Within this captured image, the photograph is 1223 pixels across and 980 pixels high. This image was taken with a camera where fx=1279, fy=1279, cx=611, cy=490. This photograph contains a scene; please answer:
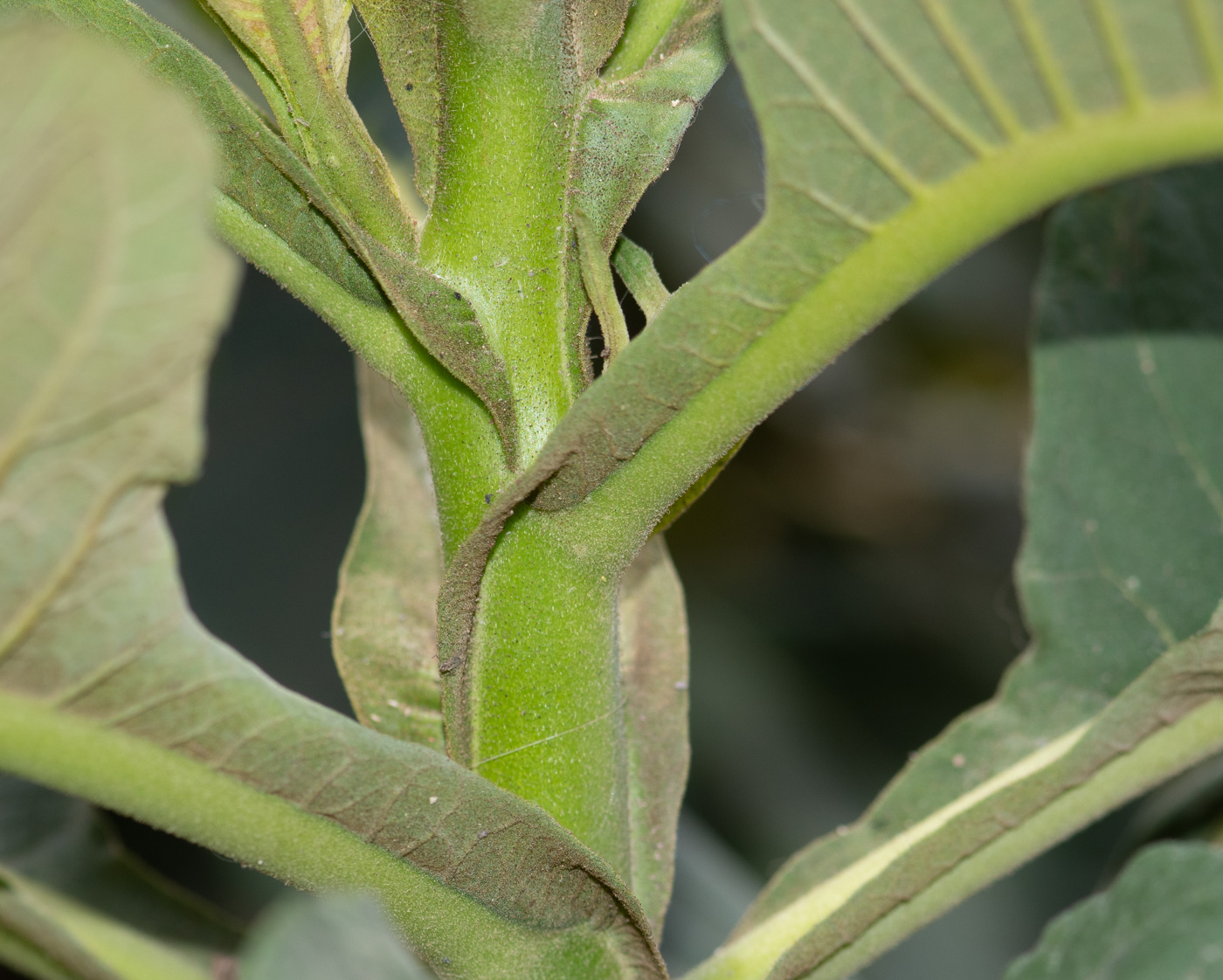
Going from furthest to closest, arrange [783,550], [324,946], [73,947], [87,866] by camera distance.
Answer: [783,550] < [87,866] < [73,947] < [324,946]

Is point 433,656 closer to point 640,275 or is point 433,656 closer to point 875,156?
point 640,275

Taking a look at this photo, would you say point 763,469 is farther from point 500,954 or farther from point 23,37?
point 23,37

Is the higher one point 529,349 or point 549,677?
point 529,349

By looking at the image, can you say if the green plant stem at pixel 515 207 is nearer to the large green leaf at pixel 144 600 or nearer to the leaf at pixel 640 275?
the leaf at pixel 640 275

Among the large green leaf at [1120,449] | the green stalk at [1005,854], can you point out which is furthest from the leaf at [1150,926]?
the large green leaf at [1120,449]

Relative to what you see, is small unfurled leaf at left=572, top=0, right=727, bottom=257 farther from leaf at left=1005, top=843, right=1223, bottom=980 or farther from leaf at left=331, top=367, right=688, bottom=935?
leaf at left=1005, top=843, right=1223, bottom=980

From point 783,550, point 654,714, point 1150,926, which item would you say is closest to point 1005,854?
point 1150,926
